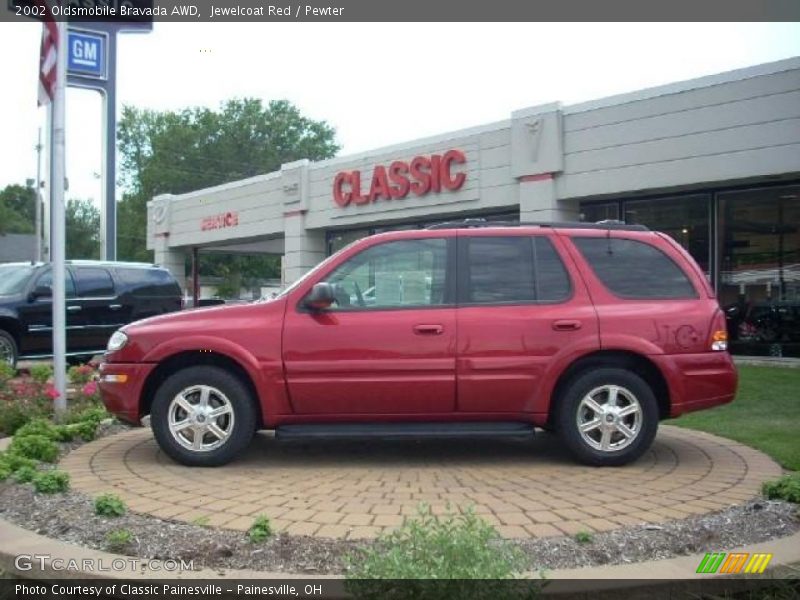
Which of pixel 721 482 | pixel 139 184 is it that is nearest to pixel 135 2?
pixel 721 482

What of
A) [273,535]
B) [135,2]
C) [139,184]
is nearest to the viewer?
[273,535]

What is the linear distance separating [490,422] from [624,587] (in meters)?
2.16

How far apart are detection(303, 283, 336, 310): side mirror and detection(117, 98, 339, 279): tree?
149 feet

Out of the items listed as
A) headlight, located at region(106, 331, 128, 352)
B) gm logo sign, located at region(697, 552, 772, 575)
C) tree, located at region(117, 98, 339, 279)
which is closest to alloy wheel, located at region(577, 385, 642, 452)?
gm logo sign, located at region(697, 552, 772, 575)

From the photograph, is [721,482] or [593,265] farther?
[593,265]

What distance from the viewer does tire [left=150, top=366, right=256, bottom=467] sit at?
205 inches

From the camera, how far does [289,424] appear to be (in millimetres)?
5328

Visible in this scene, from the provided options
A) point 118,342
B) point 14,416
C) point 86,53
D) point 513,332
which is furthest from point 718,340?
point 86,53

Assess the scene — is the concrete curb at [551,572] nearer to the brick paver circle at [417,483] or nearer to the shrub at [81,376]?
the brick paver circle at [417,483]

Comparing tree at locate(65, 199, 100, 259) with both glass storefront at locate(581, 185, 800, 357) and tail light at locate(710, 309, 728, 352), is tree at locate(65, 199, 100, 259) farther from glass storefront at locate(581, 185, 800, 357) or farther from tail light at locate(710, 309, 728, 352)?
tail light at locate(710, 309, 728, 352)

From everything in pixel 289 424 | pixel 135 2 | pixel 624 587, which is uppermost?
pixel 135 2

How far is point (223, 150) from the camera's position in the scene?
53.1m

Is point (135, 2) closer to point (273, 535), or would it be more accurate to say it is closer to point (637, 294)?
point (637, 294)

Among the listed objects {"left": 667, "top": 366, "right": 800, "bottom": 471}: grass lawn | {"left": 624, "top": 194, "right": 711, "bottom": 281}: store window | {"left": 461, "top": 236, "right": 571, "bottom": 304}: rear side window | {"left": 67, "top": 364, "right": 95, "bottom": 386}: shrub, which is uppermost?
{"left": 624, "top": 194, "right": 711, "bottom": 281}: store window
